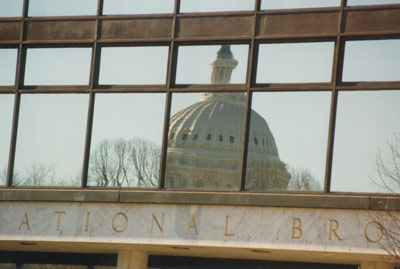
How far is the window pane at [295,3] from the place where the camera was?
689 inches

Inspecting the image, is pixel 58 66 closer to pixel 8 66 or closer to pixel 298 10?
pixel 8 66

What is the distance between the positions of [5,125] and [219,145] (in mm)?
5051

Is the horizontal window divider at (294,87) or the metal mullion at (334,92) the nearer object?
the metal mullion at (334,92)

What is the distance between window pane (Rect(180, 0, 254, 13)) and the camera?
18.1 m

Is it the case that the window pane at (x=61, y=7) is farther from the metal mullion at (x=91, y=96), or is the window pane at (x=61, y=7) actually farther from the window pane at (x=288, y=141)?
the window pane at (x=288, y=141)

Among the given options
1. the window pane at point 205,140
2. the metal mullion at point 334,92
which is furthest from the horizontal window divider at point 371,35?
the window pane at point 205,140

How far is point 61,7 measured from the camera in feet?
63.7

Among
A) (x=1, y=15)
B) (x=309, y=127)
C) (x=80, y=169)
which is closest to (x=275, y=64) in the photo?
(x=309, y=127)

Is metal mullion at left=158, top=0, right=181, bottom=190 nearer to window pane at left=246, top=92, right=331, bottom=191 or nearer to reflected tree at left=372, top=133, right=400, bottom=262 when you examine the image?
window pane at left=246, top=92, right=331, bottom=191

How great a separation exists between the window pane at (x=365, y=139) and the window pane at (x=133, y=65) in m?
3.82

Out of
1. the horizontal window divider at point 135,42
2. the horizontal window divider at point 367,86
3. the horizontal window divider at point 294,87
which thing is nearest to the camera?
the horizontal window divider at point 367,86

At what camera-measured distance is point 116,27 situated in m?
18.8

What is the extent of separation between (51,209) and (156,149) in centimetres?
248


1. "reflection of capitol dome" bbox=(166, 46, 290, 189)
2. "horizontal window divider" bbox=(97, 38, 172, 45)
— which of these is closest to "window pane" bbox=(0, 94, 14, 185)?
"horizontal window divider" bbox=(97, 38, 172, 45)
